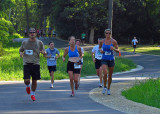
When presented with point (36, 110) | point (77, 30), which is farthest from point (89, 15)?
point (36, 110)

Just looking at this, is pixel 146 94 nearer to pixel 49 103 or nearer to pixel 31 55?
pixel 49 103

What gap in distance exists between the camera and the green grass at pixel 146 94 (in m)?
9.49

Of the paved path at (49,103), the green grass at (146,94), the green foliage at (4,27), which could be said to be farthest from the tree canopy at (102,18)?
the green grass at (146,94)

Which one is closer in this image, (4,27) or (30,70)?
(30,70)

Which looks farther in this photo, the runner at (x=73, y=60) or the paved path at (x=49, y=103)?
the runner at (x=73, y=60)

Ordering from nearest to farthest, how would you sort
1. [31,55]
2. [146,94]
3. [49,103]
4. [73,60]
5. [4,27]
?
[49,103] → [31,55] → [73,60] → [146,94] → [4,27]

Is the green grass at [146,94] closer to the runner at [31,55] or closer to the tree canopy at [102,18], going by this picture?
the runner at [31,55]

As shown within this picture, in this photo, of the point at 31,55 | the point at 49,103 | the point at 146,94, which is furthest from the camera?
the point at 146,94

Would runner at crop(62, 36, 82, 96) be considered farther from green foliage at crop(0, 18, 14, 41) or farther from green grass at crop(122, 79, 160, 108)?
green foliage at crop(0, 18, 14, 41)

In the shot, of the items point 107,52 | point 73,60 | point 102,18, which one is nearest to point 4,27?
point 73,60

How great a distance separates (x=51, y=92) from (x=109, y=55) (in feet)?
7.97

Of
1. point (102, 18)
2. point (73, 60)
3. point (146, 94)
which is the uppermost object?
point (102, 18)

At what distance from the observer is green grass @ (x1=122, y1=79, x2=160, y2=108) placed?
9492 mm

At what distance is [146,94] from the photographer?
409 inches
